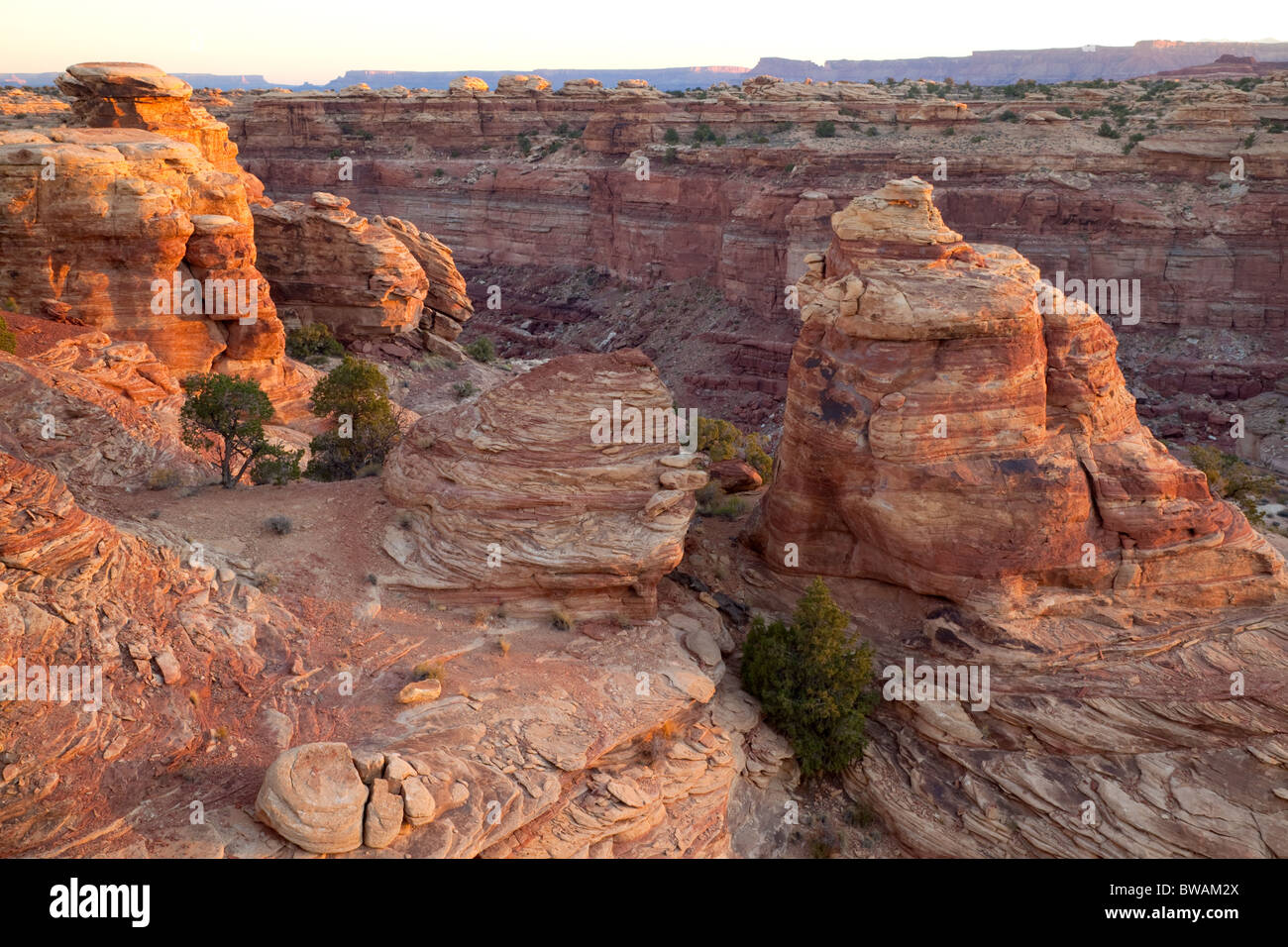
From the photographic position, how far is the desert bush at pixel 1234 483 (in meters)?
31.1

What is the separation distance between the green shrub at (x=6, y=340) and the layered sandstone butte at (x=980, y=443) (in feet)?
74.9

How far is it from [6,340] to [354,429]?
1033cm

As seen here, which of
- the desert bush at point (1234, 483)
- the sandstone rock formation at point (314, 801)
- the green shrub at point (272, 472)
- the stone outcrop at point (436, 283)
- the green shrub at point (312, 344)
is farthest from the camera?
the stone outcrop at point (436, 283)

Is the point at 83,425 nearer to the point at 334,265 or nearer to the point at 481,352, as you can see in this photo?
the point at 334,265

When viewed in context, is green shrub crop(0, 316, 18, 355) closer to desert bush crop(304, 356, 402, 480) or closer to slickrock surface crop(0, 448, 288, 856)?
desert bush crop(304, 356, 402, 480)

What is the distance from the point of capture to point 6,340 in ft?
94.5

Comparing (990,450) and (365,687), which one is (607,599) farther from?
(990,450)

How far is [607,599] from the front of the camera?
812 inches

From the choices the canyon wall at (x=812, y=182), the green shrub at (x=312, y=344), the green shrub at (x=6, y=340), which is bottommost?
the green shrub at (x=312, y=344)

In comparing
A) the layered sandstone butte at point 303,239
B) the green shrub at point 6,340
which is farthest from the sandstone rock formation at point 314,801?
the layered sandstone butte at point 303,239

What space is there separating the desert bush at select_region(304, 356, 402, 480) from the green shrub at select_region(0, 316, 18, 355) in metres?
8.80

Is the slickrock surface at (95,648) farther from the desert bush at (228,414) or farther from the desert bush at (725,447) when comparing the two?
the desert bush at (725,447)

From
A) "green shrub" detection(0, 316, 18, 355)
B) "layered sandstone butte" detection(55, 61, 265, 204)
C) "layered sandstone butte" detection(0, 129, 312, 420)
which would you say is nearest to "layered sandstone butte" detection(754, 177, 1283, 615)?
"green shrub" detection(0, 316, 18, 355)

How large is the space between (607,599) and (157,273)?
24453mm
